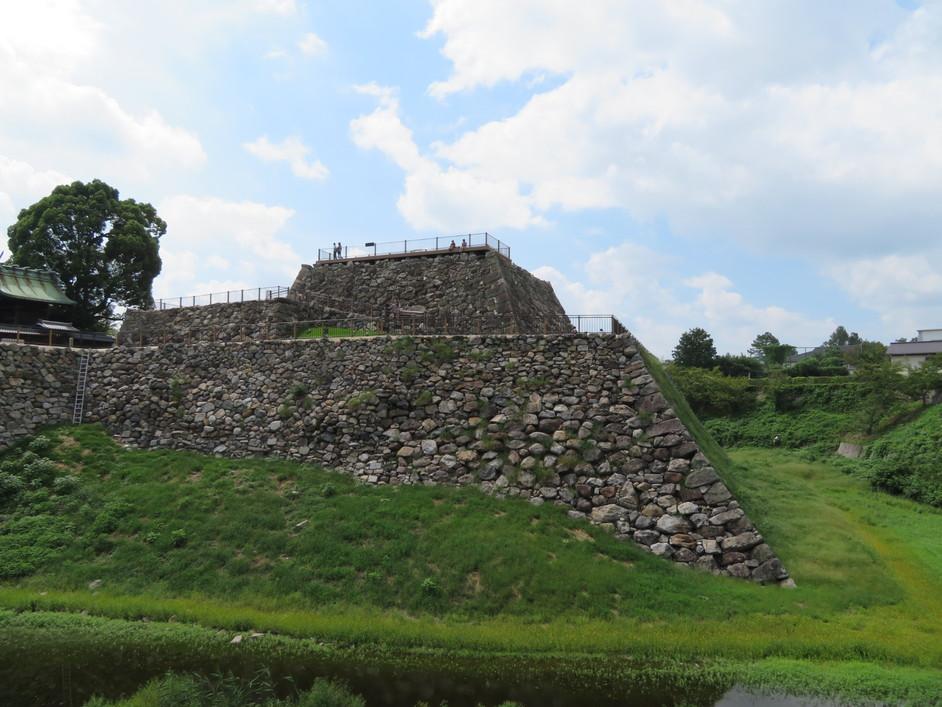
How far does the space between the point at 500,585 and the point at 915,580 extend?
11.5m

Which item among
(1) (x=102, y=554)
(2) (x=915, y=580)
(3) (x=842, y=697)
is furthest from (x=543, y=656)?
(1) (x=102, y=554)

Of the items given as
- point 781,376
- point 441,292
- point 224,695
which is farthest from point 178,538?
point 781,376

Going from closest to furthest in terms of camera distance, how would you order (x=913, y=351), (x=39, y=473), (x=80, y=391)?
(x=39, y=473), (x=80, y=391), (x=913, y=351)

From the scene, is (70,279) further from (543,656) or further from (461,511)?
(543,656)

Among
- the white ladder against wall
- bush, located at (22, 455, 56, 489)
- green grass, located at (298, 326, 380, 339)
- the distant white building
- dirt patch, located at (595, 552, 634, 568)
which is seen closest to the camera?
dirt patch, located at (595, 552, 634, 568)

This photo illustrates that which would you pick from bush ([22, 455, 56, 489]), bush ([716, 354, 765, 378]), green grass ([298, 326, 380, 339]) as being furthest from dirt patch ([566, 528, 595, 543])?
bush ([716, 354, 765, 378])

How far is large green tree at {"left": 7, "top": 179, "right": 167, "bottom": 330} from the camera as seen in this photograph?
36.1m

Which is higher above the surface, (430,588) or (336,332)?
(336,332)

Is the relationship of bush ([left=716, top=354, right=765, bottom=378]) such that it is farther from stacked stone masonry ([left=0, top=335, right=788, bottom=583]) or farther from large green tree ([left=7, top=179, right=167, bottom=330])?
large green tree ([left=7, top=179, right=167, bottom=330])

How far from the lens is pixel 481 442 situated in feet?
60.9

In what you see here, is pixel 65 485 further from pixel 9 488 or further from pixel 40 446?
pixel 40 446

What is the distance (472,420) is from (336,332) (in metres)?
10.6

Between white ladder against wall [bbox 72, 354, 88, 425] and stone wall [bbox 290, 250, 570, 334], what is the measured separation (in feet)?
33.6

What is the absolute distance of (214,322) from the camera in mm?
29375
